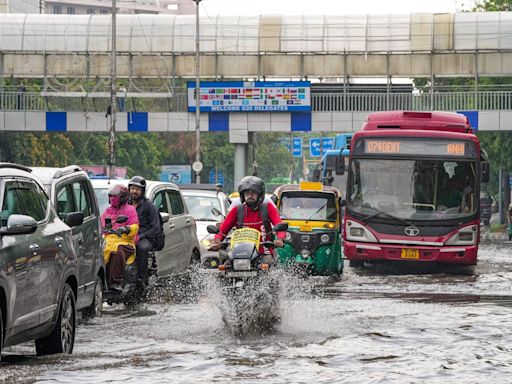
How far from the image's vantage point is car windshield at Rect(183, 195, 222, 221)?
85.8 ft

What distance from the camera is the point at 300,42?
56.6 metres

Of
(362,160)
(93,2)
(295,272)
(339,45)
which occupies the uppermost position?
(93,2)

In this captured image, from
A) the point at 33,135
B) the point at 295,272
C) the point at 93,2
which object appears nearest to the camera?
the point at 295,272

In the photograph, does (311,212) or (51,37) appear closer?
(311,212)

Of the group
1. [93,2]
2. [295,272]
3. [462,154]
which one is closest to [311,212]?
[295,272]

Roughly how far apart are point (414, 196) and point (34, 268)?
55.6 ft

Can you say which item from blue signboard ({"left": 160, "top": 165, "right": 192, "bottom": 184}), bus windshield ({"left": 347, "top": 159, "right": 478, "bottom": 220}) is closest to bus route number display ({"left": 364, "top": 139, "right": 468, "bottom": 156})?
bus windshield ({"left": 347, "top": 159, "right": 478, "bottom": 220})

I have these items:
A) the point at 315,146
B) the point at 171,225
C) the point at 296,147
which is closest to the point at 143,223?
the point at 171,225

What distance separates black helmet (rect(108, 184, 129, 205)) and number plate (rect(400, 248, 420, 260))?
9.91 m

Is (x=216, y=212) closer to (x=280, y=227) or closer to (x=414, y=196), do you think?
(x=414, y=196)

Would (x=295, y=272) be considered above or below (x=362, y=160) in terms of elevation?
below

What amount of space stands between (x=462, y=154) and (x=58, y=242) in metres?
16.3

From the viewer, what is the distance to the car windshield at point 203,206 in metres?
26.2

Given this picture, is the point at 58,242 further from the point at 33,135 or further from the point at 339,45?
the point at 33,135
